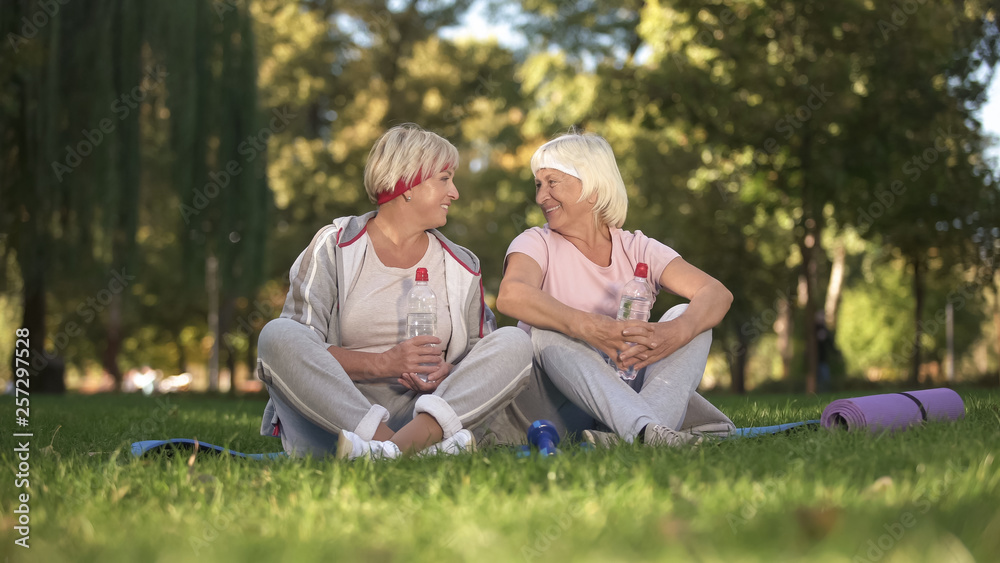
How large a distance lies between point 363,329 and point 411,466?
4.15ft

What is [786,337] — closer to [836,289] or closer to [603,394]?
[836,289]

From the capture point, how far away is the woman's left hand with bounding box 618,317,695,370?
13.0ft

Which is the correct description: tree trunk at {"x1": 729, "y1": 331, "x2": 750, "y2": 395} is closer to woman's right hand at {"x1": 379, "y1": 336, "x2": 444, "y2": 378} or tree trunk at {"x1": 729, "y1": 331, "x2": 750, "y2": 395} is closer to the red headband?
the red headband

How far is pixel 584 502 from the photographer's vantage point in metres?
2.32

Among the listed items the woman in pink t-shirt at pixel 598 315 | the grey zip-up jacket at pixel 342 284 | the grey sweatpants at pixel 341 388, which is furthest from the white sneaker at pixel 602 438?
the grey zip-up jacket at pixel 342 284

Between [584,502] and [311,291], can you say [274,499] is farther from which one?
[311,291]

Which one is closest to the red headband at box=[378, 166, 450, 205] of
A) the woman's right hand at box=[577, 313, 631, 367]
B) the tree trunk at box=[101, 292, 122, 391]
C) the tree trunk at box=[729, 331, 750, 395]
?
the woman's right hand at box=[577, 313, 631, 367]

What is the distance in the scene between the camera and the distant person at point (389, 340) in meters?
Result: 3.66

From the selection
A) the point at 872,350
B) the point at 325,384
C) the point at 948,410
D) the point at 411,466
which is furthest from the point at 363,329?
the point at 872,350

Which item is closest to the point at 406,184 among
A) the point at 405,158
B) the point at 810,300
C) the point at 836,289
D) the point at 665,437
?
the point at 405,158

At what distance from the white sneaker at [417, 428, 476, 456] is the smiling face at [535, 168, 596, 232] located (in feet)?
4.31

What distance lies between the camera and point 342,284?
4.14 metres

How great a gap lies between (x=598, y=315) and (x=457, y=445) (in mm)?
940

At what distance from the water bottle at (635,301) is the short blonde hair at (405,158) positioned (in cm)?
105
